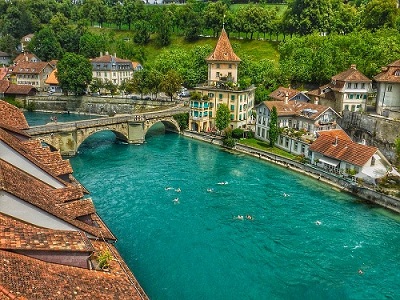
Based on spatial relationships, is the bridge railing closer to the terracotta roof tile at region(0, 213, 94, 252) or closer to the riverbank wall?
the riverbank wall

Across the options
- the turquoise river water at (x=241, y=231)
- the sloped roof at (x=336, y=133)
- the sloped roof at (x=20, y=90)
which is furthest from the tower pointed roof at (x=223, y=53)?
the sloped roof at (x=20, y=90)

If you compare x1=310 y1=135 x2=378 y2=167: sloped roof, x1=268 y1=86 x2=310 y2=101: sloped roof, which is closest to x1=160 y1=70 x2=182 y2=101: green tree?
x1=268 y1=86 x2=310 y2=101: sloped roof

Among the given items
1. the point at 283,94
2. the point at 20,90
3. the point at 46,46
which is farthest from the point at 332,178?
the point at 46,46

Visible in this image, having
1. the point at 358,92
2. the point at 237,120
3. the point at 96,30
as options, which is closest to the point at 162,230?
the point at 237,120

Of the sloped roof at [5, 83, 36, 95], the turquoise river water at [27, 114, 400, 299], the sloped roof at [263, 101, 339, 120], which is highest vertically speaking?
the sloped roof at [263, 101, 339, 120]

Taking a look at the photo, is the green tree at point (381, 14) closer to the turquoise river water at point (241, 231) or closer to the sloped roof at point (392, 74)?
the sloped roof at point (392, 74)

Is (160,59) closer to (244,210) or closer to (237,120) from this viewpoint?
(237,120)
